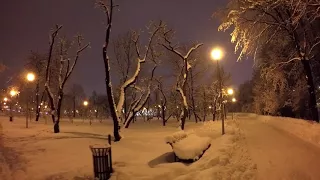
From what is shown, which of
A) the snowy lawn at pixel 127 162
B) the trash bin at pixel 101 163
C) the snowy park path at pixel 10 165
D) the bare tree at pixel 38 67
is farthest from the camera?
the bare tree at pixel 38 67

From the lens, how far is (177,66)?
50.4 meters

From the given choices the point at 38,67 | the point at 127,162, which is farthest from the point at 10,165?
the point at 38,67

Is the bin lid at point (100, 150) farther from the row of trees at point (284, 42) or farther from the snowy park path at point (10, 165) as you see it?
the row of trees at point (284, 42)

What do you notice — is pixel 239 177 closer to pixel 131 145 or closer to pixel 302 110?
pixel 131 145

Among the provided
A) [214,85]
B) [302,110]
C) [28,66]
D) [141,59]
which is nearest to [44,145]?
[141,59]

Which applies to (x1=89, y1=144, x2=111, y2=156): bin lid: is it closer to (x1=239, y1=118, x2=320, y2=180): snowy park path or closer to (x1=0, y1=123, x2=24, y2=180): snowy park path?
(x1=0, y1=123, x2=24, y2=180): snowy park path

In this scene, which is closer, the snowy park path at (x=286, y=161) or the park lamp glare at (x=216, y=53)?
the snowy park path at (x=286, y=161)

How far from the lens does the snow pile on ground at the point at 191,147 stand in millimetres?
13125

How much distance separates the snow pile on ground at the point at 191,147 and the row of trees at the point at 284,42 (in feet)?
15.8

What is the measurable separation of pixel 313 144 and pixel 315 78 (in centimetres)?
2223

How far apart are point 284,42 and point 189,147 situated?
20.4 metres

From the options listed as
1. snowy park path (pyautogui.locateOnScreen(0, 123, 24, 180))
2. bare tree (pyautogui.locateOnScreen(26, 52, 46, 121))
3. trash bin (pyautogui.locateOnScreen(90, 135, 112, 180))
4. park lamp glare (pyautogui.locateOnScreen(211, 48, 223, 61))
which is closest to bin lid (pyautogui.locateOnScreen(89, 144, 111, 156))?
trash bin (pyautogui.locateOnScreen(90, 135, 112, 180))

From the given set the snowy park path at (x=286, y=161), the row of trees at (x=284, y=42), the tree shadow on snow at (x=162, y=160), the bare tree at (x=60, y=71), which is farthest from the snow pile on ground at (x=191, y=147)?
the bare tree at (x=60, y=71)

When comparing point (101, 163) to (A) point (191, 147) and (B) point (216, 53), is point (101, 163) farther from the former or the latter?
(B) point (216, 53)
